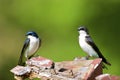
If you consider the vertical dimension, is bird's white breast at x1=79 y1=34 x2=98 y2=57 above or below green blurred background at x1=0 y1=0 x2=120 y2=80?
below

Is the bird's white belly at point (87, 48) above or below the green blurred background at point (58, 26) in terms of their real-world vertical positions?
below

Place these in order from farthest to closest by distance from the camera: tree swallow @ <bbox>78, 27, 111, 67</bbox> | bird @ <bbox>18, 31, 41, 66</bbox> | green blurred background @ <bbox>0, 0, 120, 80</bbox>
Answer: green blurred background @ <bbox>0, 0, 120, 80</bbox>
tree swallow @ <bbox>78, 27, 111, 67</bbox>
bird @ <bbox>18, 31, 41, 66</bbox>

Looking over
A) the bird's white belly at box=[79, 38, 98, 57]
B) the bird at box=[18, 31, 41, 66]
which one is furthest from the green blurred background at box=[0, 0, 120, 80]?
the bird at box=[18, 31, 41, 66]

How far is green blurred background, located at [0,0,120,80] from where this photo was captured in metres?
13.5

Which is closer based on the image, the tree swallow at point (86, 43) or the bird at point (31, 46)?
the bird at point (31, 46)

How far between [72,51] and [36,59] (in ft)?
22.7

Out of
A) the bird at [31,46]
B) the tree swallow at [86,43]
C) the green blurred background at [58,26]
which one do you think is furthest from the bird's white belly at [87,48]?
the green blurred background at [58,26]

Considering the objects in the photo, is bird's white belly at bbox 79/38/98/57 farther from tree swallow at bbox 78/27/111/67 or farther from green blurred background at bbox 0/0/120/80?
green blurred background at bbox 0/0/120/80

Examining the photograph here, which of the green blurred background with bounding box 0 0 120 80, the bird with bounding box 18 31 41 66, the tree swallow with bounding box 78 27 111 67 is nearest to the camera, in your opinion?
the bird with bounding box 18 31 41 66

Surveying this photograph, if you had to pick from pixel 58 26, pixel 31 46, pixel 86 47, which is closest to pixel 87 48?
pixel 86 47

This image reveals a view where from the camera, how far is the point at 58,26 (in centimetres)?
1423

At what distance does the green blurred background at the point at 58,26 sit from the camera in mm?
13477

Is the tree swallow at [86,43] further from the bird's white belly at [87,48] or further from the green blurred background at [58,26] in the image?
→ the green blurred background at [58,26]

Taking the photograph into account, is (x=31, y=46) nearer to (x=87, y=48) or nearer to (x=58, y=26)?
(x=87, y=48)
